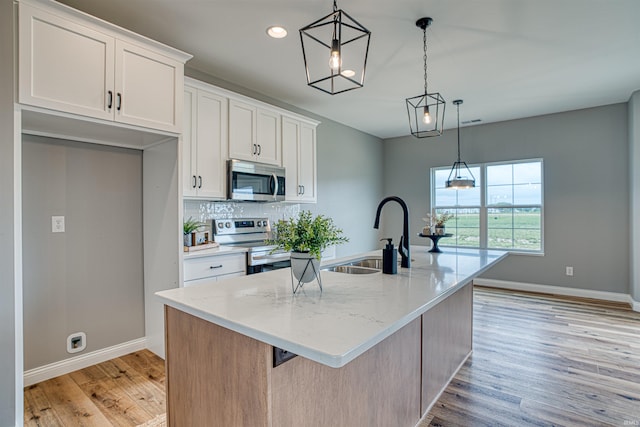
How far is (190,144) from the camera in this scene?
291cm

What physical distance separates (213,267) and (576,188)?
4945mm

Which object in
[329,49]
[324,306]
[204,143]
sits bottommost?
[324,306]

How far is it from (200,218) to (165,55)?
1480 millimetres

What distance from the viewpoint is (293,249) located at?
1.42 meters

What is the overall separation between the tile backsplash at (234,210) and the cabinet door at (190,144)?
370 mm

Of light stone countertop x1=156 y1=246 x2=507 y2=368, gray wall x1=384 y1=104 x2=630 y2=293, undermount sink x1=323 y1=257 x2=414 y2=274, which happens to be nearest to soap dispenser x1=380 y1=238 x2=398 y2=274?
light stone countertop x1=156 y1=246 x2=507 y2=368

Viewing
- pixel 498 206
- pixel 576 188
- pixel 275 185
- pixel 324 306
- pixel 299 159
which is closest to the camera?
pixel 324 306

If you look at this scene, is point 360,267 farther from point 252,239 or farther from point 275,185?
point 252,239

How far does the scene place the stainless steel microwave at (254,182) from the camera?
3186mm

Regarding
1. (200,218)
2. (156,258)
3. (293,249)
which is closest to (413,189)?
(200,218)

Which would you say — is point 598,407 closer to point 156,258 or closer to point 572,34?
point 572,34

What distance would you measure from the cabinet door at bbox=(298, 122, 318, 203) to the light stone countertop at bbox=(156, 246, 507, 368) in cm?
229

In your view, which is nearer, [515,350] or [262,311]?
[262,311]

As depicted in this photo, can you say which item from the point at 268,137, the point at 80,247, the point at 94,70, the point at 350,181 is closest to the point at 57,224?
the point at 80,247
